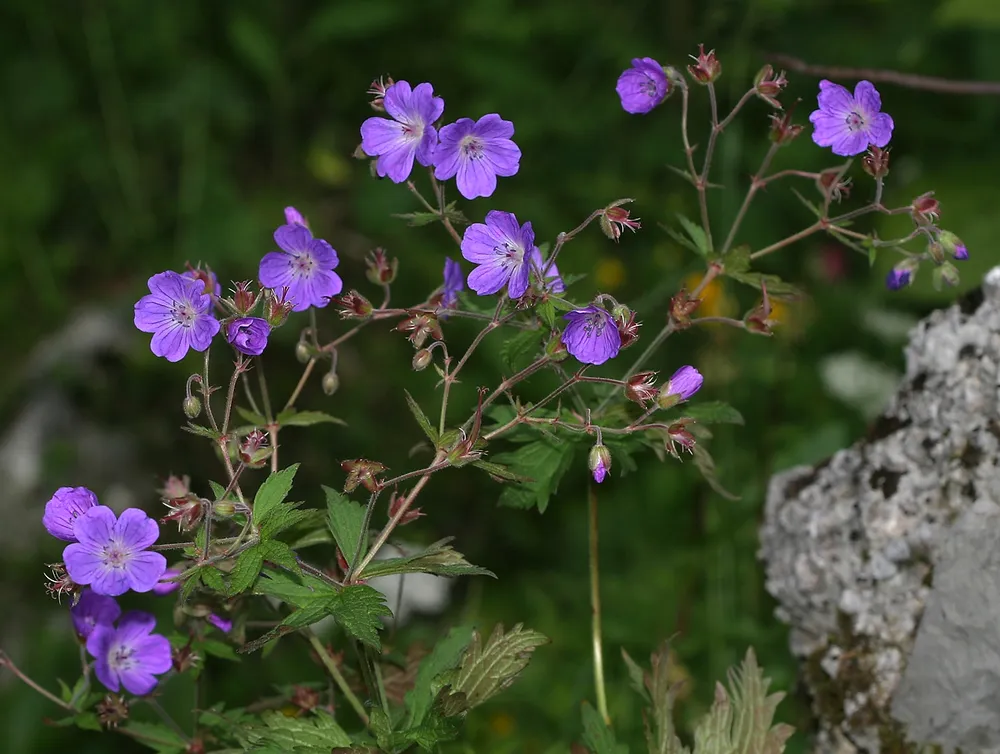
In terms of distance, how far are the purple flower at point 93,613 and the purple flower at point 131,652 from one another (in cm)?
3

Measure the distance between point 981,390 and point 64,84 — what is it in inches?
173

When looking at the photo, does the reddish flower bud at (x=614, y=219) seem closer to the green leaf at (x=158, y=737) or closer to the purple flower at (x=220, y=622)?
the purple flower at (x=220, y=622)

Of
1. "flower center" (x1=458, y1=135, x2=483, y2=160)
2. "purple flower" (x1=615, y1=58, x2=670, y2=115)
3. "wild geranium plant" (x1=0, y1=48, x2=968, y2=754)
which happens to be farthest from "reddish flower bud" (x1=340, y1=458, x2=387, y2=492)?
"purple flower" (x1=615, y1=58, x2=670, y2=115)

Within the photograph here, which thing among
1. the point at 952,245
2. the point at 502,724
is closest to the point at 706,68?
the point at 952,245

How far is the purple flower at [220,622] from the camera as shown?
192cm

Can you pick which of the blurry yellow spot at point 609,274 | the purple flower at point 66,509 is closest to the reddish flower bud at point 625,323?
the purple flower at point 66,509

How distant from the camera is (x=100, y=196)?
5.03 meters

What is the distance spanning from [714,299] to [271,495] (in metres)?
3.05

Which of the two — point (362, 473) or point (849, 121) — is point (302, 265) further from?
point (849, 121)

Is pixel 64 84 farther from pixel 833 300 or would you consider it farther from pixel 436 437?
pixel 436 437

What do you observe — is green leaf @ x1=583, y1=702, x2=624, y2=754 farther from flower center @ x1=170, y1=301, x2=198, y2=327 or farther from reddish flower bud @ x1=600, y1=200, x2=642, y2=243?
flower center @ x1=170, y1=301, x2=198, y2=327

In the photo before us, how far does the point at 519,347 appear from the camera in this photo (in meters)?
1.90

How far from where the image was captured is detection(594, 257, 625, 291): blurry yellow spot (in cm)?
442

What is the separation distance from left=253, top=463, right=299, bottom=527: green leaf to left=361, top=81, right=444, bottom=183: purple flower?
529mm
